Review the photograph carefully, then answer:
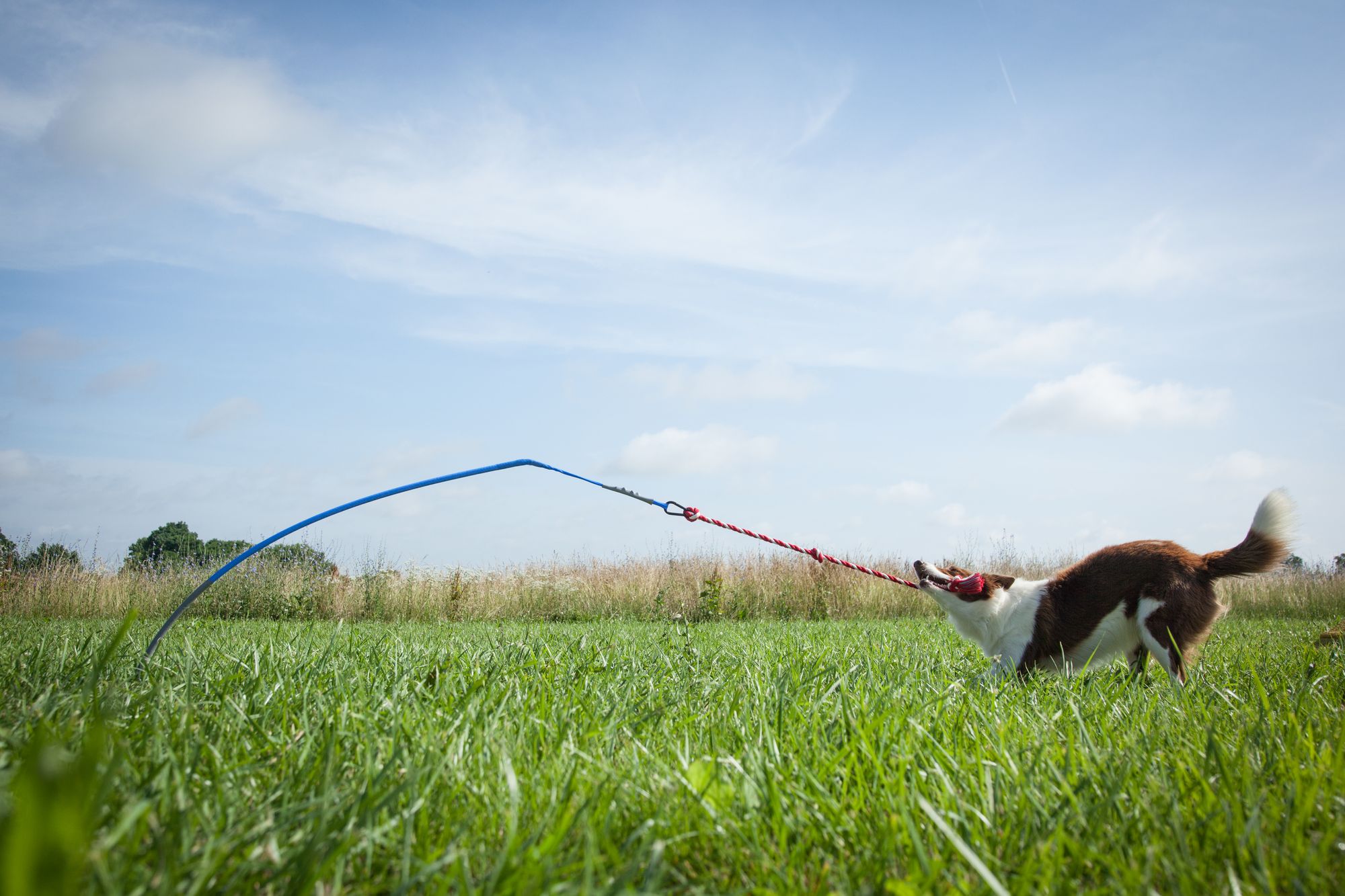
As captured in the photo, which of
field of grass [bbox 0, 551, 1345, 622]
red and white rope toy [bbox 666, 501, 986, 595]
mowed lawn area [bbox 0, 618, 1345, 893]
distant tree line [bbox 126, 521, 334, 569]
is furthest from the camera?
distant tree line [bbox 126, 521, 334, 569]

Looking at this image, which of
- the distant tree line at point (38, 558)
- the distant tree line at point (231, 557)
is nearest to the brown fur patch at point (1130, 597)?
the distant tree line at point (231, 557)

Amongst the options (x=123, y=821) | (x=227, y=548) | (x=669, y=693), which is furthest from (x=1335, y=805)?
(x=227, y=548)

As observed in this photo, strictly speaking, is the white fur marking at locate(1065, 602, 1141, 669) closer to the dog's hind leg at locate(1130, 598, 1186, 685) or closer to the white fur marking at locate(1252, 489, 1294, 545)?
the dog's hind leg at locate(1130, 598, 1186, 685)

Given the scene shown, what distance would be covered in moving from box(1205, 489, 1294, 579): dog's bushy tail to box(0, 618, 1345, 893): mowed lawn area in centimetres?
146

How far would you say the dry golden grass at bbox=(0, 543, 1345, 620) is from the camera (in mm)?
12297

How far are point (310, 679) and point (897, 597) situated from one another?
1191 centimetres

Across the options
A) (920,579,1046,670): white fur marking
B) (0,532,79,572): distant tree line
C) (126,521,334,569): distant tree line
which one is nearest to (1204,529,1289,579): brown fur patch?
(920,579,1046,670): white fur marking

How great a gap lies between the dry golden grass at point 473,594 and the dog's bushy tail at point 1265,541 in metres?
8.31

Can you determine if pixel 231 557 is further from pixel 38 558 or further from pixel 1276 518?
pixel 1276 518

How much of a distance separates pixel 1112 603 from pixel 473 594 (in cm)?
1040

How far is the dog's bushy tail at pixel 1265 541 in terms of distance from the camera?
4.31 meters

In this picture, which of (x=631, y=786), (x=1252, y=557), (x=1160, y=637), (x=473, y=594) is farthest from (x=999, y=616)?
(x=473, y=594)

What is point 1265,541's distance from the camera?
→ 4332mm

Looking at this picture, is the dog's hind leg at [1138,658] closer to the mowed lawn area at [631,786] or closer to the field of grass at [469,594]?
the mowed lawn area at [631,786]
